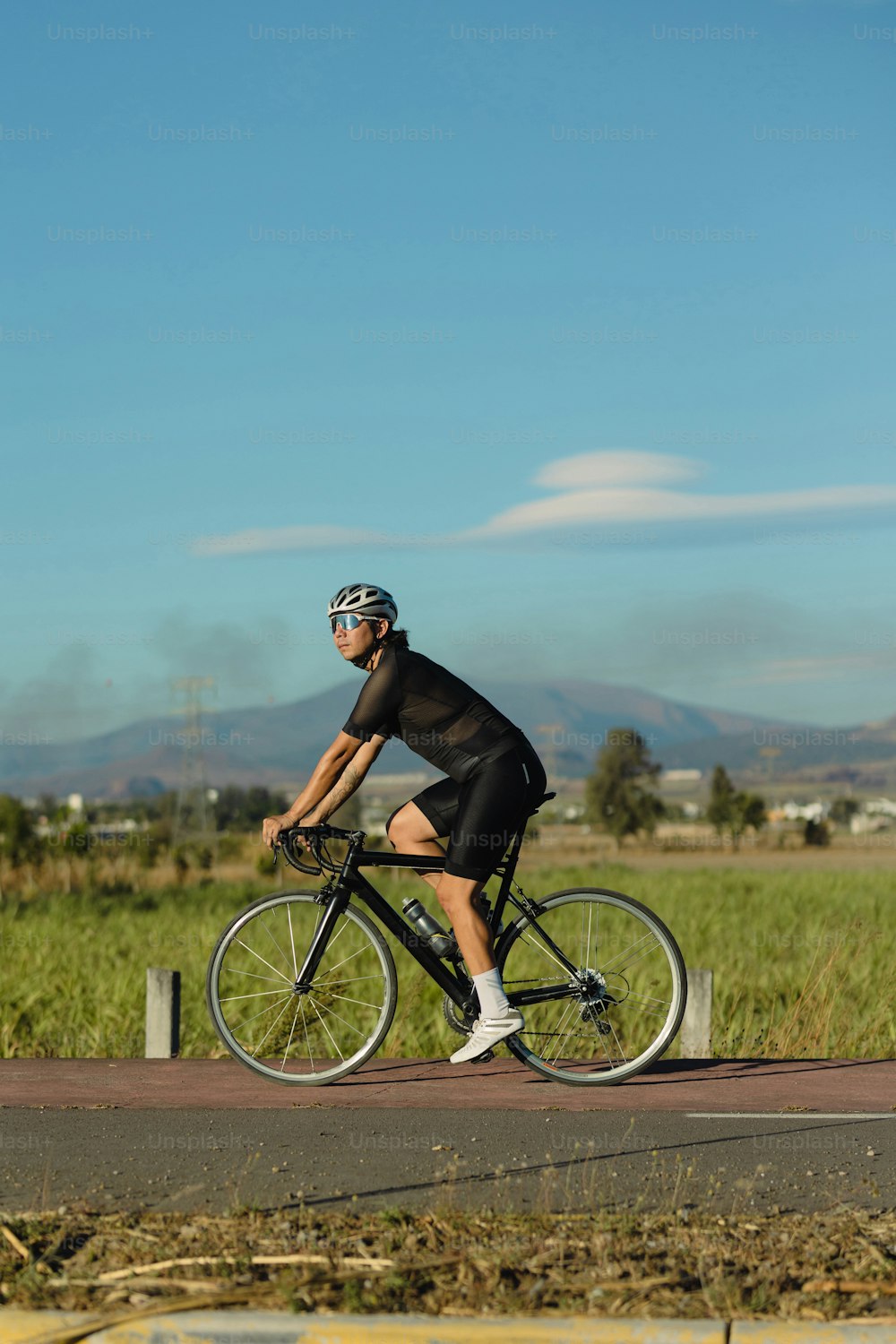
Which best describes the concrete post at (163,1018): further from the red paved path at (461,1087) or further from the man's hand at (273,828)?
the man's hand at (273,828)

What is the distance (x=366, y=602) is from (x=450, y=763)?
34.2 inches

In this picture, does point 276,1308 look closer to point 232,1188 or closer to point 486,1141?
point 232,1188

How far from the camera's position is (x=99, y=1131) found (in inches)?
257

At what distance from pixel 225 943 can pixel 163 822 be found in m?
103

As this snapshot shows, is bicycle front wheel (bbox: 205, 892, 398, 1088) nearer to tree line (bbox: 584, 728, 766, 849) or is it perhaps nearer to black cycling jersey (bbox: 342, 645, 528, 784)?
black cycling jersey (bbox: 342, 645, 528, 784)

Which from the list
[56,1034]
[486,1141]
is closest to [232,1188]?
[486,1141]

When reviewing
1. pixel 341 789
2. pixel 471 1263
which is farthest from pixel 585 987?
pixel 471 1263

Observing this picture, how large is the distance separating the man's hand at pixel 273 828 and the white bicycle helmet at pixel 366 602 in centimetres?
102

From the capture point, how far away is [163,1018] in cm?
952

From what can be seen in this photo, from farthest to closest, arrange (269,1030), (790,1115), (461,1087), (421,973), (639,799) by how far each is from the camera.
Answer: (639,799) → (421,973) → (269,1030) → (461,1087) → (790,1115)

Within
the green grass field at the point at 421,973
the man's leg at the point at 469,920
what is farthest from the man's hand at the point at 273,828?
the green grass field at the point at 421,973

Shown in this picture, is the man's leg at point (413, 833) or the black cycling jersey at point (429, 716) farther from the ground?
the black cycling jersey at point (429, 716)

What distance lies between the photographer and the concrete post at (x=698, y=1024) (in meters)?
9.36

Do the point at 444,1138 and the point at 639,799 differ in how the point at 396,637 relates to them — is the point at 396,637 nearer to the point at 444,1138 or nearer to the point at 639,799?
the point at 444,1138
